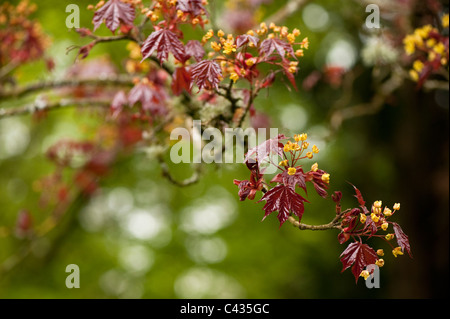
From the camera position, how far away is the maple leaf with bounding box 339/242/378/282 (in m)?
1.29

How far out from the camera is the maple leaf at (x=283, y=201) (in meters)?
1.26

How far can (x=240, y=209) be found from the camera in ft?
19.0

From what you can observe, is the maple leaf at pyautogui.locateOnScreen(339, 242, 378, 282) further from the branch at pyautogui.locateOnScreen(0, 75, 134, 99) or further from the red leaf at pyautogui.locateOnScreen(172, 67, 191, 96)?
the branch at pyautogui.locateOnScreen(0, 75, 134, 99)

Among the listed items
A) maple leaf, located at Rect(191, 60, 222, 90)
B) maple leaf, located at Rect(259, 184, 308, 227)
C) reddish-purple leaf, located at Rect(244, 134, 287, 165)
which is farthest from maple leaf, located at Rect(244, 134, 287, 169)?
maple leaf, located at Rect(191, 60, 222, 90)

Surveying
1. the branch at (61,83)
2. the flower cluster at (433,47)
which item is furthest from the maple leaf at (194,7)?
the flower cluster at (433,47)

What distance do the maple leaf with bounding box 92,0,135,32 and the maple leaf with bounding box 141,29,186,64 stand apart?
0.20m

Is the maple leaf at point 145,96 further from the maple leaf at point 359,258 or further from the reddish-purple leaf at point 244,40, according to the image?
the maple leaf at point 359,258

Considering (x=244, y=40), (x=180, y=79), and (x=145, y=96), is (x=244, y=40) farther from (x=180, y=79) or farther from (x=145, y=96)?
(x=145, y=96)

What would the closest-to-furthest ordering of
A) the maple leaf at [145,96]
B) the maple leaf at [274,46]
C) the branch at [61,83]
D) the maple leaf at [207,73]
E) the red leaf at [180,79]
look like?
the maple leaf at [207,73] → the maple leaf at [274,46] → the red leaf at [180,79] → the maple leaf at [145,96] → the branch at [61,83]

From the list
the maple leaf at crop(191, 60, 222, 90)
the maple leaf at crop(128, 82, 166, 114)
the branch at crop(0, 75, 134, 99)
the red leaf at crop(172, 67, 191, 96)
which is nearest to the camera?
the maple leaf at crop(191, 60, 222, 90)

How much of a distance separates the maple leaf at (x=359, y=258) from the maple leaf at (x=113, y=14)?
122 centimetres
